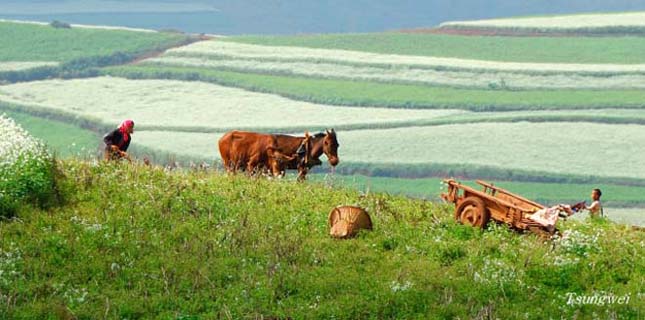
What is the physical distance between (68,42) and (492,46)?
151 ft

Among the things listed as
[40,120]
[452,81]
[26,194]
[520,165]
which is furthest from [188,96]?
[26,194]

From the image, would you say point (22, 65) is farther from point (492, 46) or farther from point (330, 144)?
point (330, 144)

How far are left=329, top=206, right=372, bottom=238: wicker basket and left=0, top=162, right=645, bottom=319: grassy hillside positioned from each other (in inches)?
8.1

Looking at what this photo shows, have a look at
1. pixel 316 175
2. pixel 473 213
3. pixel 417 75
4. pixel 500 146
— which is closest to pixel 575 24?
pixel 417 75

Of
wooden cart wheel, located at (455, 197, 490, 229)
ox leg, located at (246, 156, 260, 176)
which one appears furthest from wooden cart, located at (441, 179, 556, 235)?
ox leg, located at (246, 156, 260, 176)

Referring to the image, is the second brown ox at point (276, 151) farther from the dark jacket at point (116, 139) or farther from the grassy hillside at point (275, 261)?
the grassy hillside at point (275, 261)

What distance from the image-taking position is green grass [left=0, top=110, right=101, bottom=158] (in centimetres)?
9512

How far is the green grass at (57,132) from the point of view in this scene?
9512 centimetres

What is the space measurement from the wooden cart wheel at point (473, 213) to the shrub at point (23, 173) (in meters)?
7.40

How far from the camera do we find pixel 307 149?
29828 mm

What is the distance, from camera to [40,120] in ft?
350

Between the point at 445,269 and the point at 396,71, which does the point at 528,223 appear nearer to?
the point at 445,269

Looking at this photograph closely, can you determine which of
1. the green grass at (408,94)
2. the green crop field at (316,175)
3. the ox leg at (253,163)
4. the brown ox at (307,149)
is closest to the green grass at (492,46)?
the green crop field at (316,175)

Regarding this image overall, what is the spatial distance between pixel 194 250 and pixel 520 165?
63998mm
